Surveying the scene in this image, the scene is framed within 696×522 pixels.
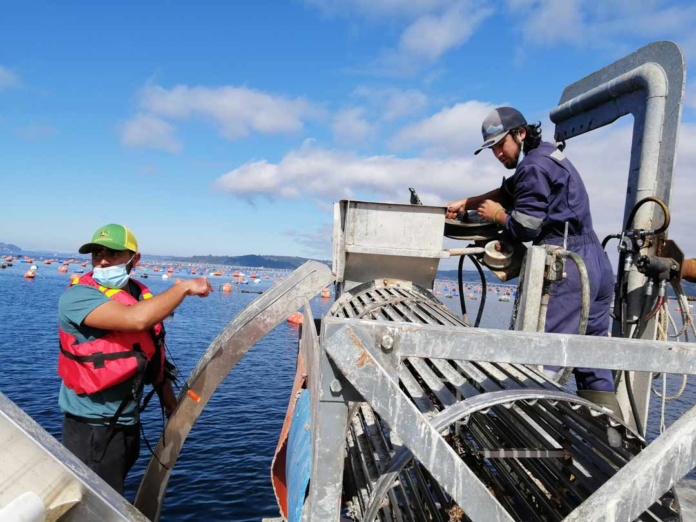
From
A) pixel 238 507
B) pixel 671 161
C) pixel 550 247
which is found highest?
pixel 671 161

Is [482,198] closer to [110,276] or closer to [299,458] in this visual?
[299,458]

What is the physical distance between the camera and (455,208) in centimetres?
538

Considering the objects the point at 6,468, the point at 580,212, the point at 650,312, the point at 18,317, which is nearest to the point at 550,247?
the point at 580,212

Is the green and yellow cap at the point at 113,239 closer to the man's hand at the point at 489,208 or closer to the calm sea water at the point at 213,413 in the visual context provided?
the man's hand at the point at 489,208

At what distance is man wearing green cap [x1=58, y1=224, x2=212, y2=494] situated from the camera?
141 inches

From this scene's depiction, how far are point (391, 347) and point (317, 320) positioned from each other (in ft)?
13.3

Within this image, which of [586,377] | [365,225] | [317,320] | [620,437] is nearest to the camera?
[620,437]

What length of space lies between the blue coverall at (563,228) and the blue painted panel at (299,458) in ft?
7.54

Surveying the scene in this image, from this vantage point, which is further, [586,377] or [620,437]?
[586,377]

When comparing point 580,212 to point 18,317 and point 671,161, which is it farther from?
point 18,317

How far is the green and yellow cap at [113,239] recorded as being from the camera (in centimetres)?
381

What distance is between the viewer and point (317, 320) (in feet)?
19.0

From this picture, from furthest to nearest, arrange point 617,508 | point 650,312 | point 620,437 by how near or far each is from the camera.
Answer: point 650,312, point 620,437, point 617,508

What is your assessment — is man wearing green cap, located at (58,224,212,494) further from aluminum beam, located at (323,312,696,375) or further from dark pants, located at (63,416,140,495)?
aluminum beam, located at (323,312,696,375)
